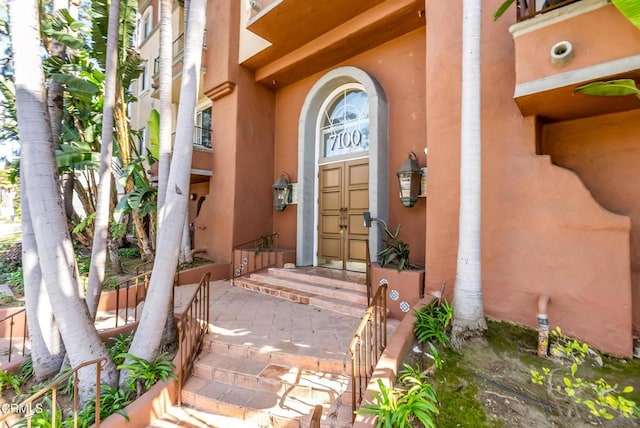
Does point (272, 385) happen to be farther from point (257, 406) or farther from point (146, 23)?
point (146, 23)

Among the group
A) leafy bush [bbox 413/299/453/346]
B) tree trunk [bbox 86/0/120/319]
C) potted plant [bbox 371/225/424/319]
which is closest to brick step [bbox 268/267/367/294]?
potted plant [bbox 371/225/424/319]

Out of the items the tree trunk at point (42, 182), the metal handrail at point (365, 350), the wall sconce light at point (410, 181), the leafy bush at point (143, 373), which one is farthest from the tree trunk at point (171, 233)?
the wall sconce light at point (410, 181)

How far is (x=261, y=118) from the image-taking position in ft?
28.0

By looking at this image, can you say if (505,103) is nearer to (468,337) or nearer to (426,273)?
(426,273)

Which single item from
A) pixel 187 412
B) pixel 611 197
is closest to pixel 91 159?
pixel 187 412

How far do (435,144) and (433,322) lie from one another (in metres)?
2.75

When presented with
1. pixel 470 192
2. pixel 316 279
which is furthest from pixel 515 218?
pixel 316 279

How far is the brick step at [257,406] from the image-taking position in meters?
2.78

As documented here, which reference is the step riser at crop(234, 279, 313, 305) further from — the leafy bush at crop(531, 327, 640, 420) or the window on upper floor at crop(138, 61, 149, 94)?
the window on upper floor at crop(138, 61, 149, 94)

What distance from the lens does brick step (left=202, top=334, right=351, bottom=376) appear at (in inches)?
132

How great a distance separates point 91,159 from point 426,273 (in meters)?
8.12

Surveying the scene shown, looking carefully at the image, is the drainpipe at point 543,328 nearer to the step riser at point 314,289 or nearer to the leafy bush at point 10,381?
the step riser at point 314,289

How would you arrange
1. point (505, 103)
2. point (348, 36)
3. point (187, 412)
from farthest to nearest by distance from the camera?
point (348, 36)
point (505, 103)
point (187, 412)

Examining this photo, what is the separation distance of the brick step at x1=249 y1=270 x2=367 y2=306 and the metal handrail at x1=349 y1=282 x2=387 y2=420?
1.45 meters
